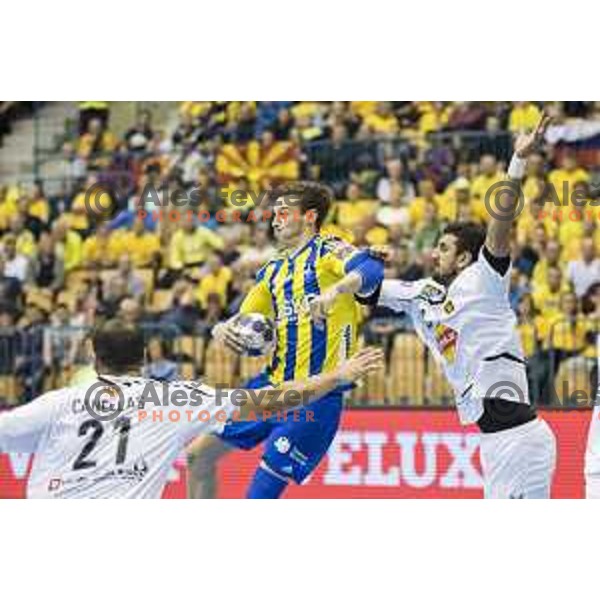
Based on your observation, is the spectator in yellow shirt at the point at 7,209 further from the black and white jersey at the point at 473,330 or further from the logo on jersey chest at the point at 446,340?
the logo on jersey chest at the point at 446,340

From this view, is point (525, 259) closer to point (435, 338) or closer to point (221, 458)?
point (435, 338)

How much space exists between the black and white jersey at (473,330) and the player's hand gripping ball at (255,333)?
76cm

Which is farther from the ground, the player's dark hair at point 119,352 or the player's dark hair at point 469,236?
the player's dark hair at point 469,236

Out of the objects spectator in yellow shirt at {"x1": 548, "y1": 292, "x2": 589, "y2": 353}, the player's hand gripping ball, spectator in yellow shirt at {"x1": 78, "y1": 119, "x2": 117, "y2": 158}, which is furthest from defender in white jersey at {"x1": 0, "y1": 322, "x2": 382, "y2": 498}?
spectator in yellow shirt at {"x1": 548, "y1": 292, "x2": 589, "y2": 353}

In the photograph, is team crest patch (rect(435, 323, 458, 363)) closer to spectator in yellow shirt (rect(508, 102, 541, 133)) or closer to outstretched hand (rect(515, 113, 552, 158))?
outstretched hand (rect(515, 113, 552, 158))

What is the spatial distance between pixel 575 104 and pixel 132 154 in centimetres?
324

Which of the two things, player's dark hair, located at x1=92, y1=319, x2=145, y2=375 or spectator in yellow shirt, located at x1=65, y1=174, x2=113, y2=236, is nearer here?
player's dark hair, located at x1=92, y1=319, x2=145, y2=375

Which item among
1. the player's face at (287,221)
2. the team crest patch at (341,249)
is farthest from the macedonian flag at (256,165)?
the team crest patch at (341,249)

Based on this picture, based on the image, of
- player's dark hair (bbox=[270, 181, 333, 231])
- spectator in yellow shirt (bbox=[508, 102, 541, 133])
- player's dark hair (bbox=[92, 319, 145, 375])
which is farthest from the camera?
spectator in yellow shirt (bbox=[508, 102, 541, 133])

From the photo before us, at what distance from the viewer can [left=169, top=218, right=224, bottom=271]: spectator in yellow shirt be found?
11461mm

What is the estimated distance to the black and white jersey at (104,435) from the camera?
8.95 meters

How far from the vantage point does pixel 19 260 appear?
11609mm

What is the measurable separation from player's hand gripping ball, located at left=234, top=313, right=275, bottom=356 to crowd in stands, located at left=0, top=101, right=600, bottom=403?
0.18m
